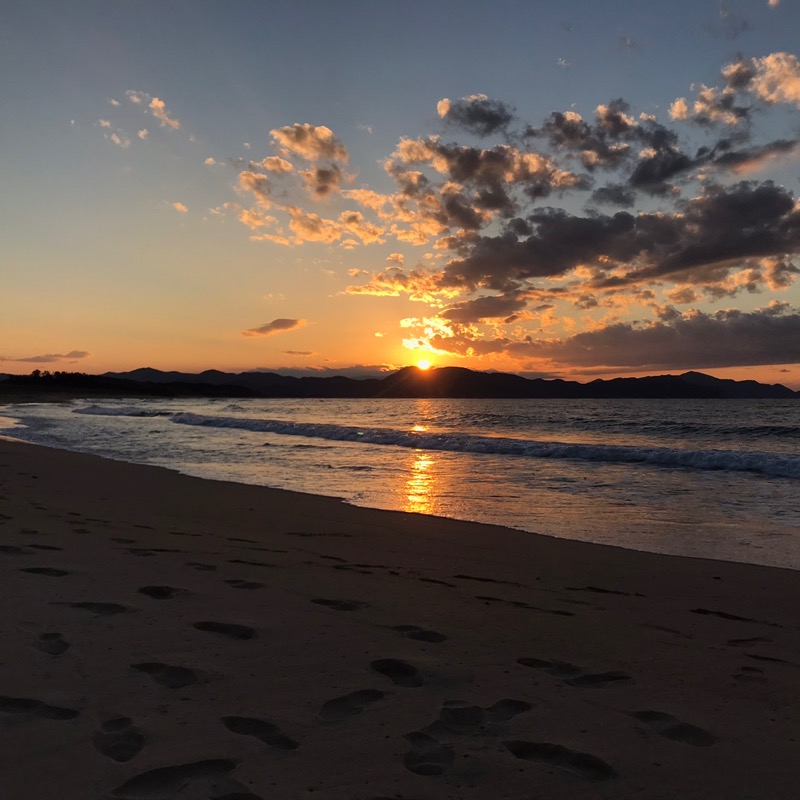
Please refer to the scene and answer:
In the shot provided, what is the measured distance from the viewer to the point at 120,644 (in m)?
3.61

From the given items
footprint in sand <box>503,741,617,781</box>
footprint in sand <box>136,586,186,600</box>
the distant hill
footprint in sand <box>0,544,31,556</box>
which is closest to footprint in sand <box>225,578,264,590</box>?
footprint in sand <box>136,586,186,600</box>

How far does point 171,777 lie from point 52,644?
1.64 meters

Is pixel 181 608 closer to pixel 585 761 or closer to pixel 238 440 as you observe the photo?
pixel 585 761

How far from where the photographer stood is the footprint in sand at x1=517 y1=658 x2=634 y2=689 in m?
3.43

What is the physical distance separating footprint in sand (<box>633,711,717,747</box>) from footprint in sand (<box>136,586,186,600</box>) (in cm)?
334

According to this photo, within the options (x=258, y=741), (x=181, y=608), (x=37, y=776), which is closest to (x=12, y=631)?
(x=181, y=608)

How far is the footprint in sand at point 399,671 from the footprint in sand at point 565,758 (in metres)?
0.72

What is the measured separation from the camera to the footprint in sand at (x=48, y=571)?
16.5ft

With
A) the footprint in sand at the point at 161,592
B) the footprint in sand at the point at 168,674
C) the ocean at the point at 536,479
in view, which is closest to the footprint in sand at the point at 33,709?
the footprint in sand at the point at 168,674

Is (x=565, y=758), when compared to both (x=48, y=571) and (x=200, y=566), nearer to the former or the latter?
(x=200, y=566)

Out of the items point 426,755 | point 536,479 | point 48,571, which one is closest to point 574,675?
point 426,755

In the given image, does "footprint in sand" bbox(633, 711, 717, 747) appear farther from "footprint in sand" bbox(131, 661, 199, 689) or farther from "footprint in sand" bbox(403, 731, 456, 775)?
"footprint in sand" bbox(131, 661, 199, 689)

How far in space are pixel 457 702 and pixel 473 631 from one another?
1138 mm

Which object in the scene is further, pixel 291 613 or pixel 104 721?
pixel 291 613
